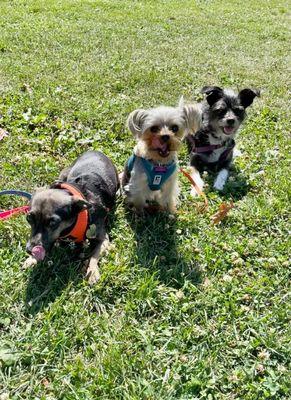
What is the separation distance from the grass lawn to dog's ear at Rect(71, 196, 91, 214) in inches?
22.9

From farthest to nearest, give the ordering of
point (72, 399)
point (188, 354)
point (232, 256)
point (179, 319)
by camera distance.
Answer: point (232, 256), point (179, 319), point (188, 354), point (72, 399)

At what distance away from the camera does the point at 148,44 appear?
1103 cm

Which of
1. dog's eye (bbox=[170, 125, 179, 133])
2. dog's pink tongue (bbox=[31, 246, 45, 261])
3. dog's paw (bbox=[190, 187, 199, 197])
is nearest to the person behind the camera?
dog's pink tongue (bbox=[31, 246, 45, 261])

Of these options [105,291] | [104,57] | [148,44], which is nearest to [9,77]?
[104,57]

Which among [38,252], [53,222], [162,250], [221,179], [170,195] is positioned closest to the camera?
[38,252]

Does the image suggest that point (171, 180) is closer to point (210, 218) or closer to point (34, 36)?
point (210, 218)

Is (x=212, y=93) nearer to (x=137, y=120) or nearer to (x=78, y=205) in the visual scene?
(x=137, y=120)

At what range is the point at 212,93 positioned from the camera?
6020mm

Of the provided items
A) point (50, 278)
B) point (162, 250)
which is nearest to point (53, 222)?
point (50, 278)

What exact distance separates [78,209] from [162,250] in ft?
3.80

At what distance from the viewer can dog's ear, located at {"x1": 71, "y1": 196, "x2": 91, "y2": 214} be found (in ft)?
13.0

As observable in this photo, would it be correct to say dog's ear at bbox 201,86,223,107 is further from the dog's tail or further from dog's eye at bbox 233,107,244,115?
the dog's tail

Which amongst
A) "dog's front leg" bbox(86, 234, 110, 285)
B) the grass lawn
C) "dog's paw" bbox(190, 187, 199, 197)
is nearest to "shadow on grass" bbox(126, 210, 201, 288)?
the grass lawn

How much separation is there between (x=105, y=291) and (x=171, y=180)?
5.41ft
